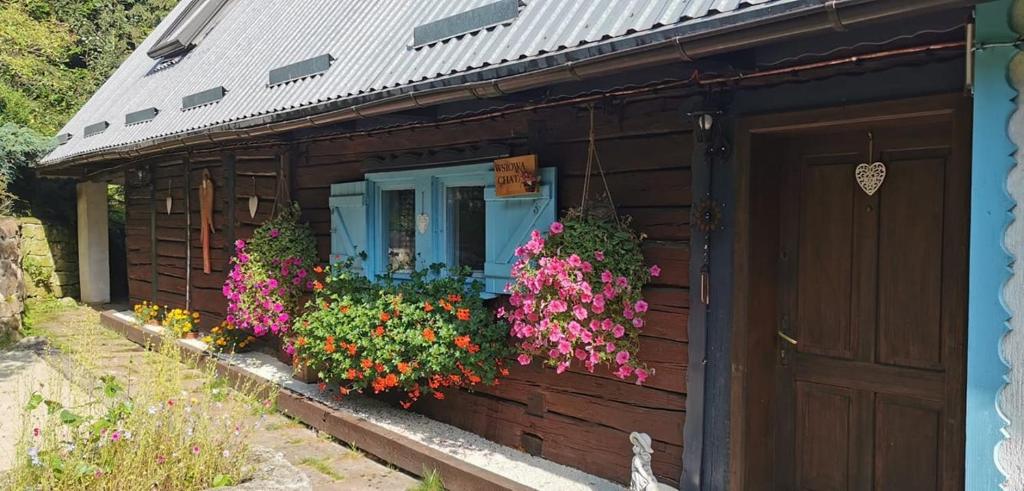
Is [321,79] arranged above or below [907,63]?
above

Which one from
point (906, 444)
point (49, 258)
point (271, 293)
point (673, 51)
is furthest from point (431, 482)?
point (49, 258)

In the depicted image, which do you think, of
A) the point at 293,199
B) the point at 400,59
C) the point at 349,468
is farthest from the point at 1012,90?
the point at 293,199

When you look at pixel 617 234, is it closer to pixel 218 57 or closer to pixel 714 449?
pixel 714 449

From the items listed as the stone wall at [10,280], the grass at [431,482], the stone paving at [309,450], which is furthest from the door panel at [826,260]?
the stone wall at [10,280]

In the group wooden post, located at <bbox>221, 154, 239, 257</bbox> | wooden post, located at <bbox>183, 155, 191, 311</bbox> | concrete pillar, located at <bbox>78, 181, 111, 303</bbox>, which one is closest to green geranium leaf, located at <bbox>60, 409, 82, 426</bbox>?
wooden post, located at <bbox>221, 154, 239, 257</bbox>

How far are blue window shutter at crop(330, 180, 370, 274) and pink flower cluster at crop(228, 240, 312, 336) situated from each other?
55 centimetres

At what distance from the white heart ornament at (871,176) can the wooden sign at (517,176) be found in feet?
5.93

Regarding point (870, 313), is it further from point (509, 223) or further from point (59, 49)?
point (59, 49)

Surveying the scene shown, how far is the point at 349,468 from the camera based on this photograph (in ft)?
15.8

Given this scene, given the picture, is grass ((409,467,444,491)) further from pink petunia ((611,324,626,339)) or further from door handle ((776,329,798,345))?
door handle ((776,329,798,345))

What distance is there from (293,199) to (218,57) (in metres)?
3.33

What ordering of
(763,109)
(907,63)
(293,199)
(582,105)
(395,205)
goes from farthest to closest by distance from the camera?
(293,199)
(395,205)
(582,105)
(763,109)
(907,63)

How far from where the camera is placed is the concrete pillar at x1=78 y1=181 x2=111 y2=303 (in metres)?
12.3

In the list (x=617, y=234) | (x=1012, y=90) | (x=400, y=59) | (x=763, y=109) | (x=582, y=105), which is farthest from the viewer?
(x=400, y=59)
